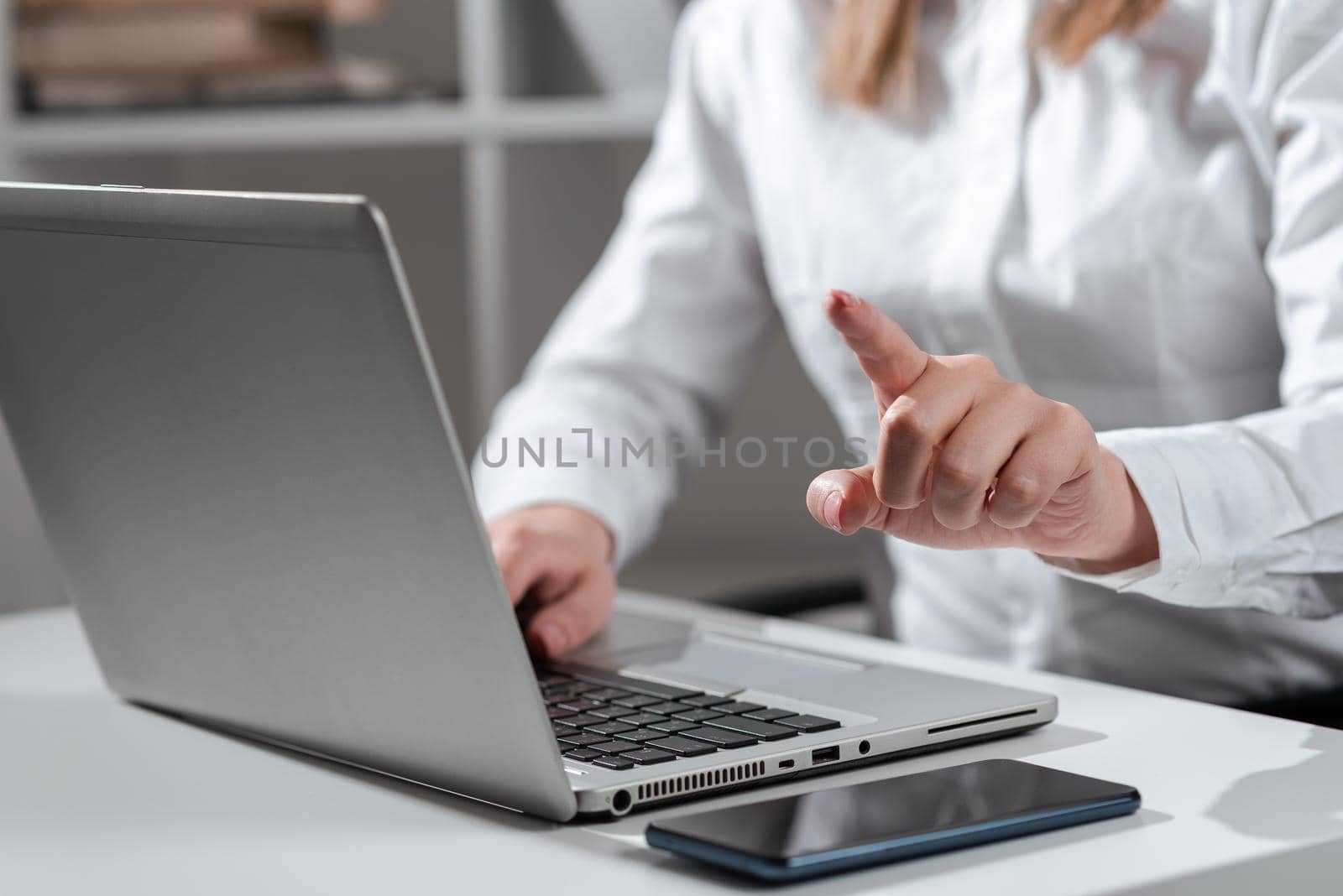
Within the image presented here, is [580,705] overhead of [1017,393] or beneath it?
beneath

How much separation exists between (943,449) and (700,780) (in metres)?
0.14

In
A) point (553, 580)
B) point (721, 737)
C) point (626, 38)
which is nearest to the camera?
point (721, 737)

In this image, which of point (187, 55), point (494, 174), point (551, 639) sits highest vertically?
point (187, 55)

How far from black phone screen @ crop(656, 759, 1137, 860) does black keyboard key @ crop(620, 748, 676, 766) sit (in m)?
0.05

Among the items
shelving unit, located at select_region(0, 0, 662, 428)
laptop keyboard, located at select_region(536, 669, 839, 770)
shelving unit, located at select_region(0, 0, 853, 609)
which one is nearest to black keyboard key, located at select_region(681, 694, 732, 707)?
laptop keyboard, located at select_region(536, 669, 839, 770)

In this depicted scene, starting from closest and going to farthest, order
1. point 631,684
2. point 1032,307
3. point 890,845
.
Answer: point 890,845 < point 631,684 < point 1032,307

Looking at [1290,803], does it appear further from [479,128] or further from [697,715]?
[479,128]

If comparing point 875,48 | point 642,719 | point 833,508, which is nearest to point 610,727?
point 642,719

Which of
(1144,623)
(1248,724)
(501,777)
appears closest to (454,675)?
(501,777)

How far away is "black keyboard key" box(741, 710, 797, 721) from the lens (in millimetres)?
583

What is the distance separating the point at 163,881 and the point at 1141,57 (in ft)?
2.46

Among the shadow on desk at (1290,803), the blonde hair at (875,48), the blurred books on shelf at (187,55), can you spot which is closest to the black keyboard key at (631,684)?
the shadow on desk at (1290,803)

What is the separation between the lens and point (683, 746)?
1.79 feet

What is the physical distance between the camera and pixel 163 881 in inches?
18.7
